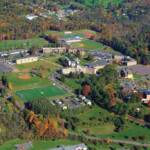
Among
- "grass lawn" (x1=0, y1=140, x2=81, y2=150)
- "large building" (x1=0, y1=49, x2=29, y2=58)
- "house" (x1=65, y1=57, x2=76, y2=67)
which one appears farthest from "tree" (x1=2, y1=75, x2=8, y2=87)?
"grass lawn" (x1=0, y1=140, x2=81, y2=150)

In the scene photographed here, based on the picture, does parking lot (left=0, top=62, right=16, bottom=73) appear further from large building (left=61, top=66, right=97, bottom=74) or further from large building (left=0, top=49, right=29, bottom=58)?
large building (left=61, top=66, right=97, bottom=74)

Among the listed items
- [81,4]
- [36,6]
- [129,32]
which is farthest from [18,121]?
[81,4]

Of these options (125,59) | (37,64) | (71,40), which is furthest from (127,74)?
(71,40)

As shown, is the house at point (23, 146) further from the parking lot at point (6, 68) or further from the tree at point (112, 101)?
the parking lot at point (6, 68)

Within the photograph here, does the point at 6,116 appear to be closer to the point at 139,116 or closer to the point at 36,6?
the point at 139,116

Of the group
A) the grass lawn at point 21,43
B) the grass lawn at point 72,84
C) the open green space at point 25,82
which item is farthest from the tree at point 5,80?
the grass lawn at point 21,43

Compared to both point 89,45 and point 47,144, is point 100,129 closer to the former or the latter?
point 47,144
